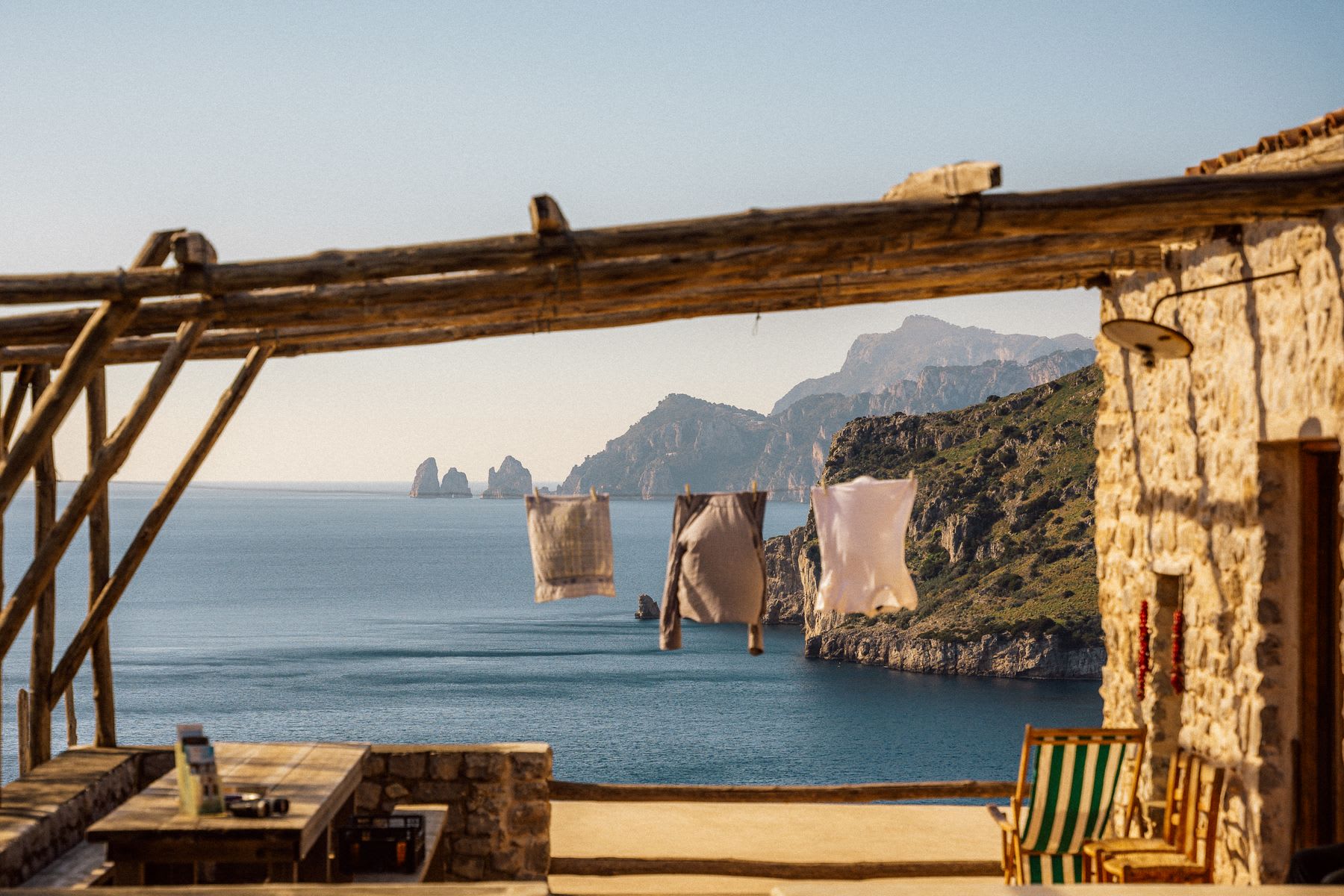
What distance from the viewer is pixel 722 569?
6.92 metres

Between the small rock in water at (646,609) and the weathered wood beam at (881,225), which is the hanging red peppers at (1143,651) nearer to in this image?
the weathered wood beam at (881,225)

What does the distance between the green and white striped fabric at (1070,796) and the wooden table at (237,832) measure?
9.61ft

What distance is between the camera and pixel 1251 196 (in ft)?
13.8

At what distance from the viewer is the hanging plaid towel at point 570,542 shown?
25.7ft

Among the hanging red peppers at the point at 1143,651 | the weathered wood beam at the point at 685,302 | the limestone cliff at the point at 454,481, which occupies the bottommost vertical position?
the limestone cliff at the point at 454,481

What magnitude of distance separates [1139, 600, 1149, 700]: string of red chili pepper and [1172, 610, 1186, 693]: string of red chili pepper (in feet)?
0.63

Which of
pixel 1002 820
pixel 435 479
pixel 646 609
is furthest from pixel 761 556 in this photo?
pixel 435 479

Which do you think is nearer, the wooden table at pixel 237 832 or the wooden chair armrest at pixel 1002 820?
the wooden table at pixel 237 832

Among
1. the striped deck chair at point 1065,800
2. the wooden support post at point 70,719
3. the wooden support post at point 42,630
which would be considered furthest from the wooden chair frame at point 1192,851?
the wooden support post at point 70,719

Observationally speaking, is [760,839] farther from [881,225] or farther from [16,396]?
[16,396]

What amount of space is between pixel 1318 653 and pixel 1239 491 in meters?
0.68

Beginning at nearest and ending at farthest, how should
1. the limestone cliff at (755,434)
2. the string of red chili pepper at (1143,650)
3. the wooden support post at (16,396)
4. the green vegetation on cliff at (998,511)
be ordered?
the string of red chili pepper at (1143,650) → the wooden support post at (16,396) → the green vegetation on cliff at (998,511) → the limestone cliff at (755,434)

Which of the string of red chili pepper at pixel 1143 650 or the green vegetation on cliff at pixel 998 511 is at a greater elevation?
the string of red chili pepper at pixel 1143 650

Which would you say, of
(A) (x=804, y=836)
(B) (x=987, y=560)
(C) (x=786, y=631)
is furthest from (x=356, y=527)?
(A) (x=804, y=836)
